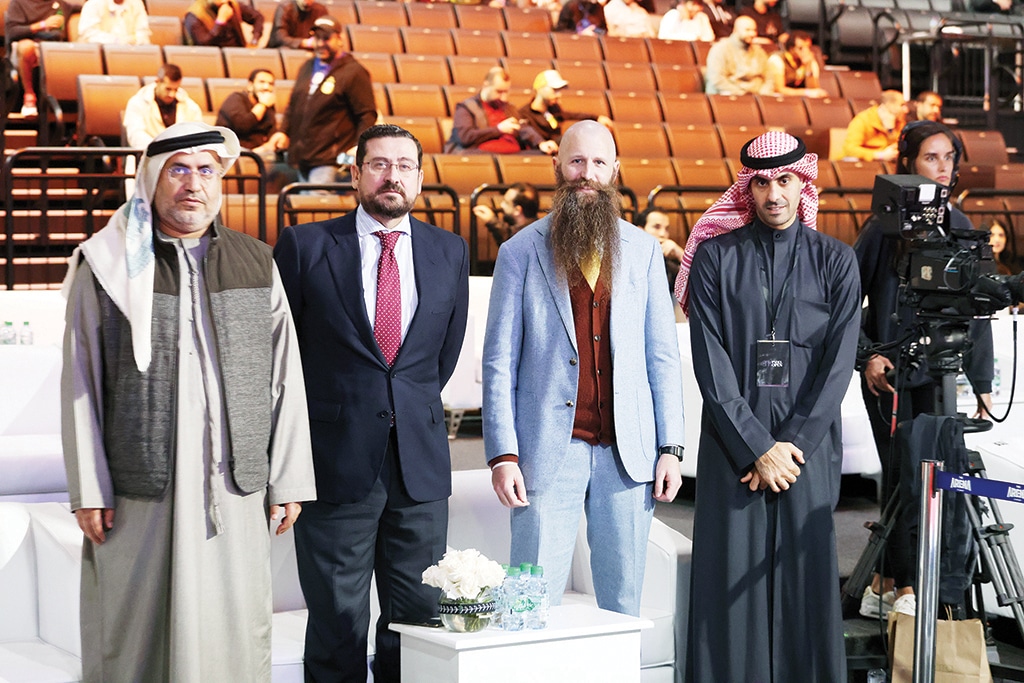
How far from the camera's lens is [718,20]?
12070 mm

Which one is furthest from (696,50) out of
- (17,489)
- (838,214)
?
(17,489)

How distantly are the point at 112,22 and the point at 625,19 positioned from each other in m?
4.71

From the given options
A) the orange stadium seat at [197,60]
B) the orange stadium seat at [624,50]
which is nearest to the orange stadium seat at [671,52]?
the orange stadium seat at [624,50]

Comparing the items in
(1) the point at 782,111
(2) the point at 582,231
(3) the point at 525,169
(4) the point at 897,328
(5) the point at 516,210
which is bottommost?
(4) the point at 897,328

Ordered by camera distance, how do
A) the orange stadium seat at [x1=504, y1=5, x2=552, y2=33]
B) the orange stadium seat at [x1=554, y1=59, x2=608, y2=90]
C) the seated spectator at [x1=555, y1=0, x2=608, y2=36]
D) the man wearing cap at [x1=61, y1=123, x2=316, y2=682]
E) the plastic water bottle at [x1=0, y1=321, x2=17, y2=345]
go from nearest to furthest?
the man wearing cap at [x1=61, y1=123, x2=316, y2=682]
the plastic water bottle at [x1=0, y1=321, x2=17, y2=345]
the orange stadium seat at [x1=554, y1=59, x2=608, y2=90]
the orange stadium seat at [x1=504, y1=5, x2=552, y2=33]
the seated spectator at [x1=555, y1=0, x2=608, y2=36]

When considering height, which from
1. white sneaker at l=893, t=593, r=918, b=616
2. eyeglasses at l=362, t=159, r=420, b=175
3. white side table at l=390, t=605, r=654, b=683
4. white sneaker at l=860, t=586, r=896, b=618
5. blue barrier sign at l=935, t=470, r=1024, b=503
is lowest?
white sneaker at l=860, t=586, r=896, b=618

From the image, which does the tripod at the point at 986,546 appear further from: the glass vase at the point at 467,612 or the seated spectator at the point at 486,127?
the seated spectator at the point at 486,127

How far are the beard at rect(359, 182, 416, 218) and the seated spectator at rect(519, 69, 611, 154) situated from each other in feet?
19.1

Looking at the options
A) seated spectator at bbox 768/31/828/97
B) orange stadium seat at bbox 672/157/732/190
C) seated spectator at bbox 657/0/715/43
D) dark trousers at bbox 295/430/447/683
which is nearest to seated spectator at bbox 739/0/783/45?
seated spectator at bbox 657/0/715/43

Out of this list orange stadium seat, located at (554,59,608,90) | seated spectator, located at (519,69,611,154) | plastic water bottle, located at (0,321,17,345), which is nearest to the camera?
plastic water bottle, located at (0,321,17,345)

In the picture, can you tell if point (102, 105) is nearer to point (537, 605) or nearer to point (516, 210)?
point (516, 210)

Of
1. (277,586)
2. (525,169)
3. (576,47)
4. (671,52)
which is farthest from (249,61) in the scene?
(277,586)

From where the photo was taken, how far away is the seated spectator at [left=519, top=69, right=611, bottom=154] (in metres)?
8.68

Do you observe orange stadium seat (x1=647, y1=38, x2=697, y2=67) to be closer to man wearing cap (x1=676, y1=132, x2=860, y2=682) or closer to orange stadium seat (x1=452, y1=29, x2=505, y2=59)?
orange stadium seat (x1=452, y1=29, x2=505, y2=59)
